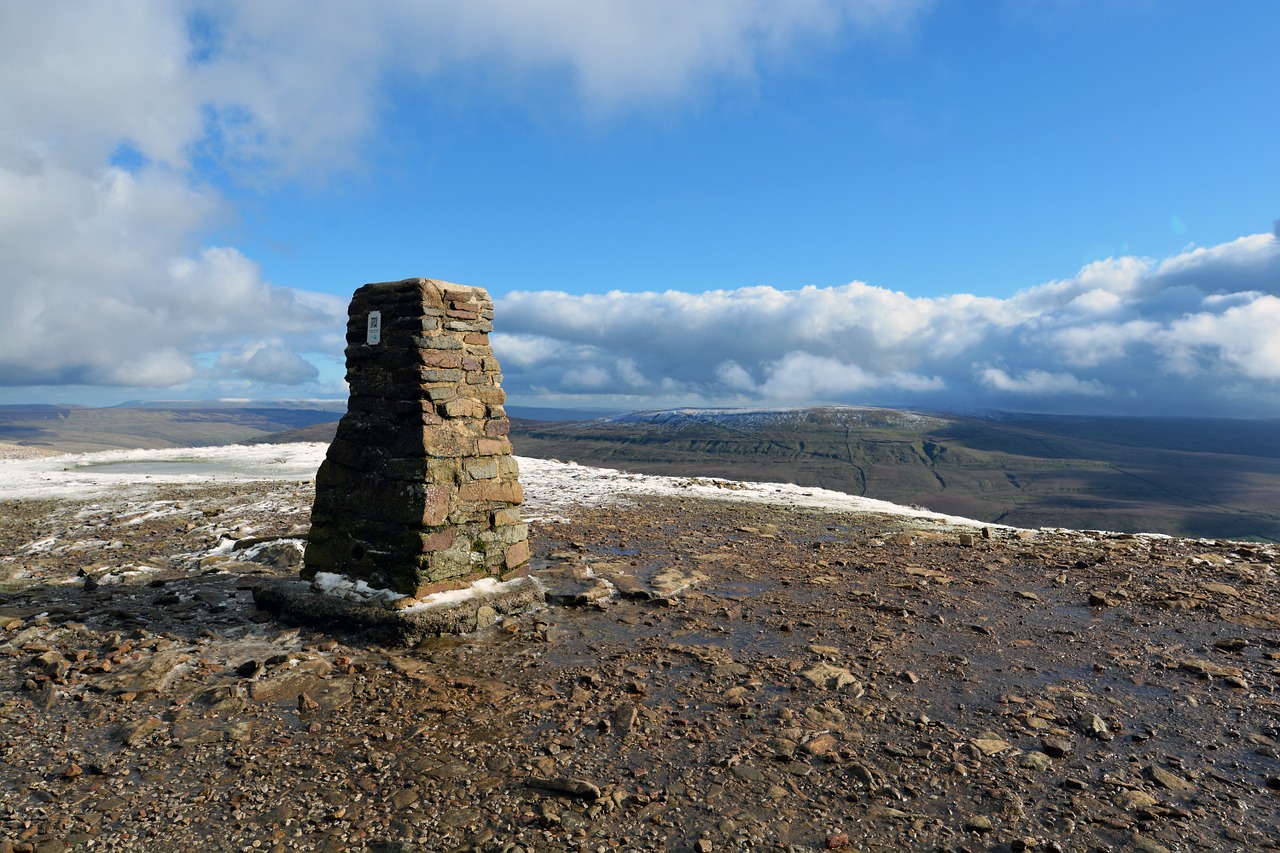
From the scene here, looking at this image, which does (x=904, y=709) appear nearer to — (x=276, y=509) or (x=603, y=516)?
(x=603, y=516)

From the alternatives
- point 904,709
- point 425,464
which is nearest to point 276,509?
point 425,464

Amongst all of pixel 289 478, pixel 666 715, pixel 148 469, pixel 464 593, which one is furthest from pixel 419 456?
pixel 148 469

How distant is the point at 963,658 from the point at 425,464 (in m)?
7.42

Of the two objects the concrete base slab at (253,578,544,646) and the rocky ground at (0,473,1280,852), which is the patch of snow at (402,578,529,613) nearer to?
the concrete base slab at (253,578,544,646)

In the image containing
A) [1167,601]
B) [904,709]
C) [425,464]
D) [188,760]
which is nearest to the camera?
[188,760]

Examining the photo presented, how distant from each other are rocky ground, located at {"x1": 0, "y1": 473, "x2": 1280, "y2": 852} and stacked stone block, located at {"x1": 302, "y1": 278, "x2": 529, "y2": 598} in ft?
3.95

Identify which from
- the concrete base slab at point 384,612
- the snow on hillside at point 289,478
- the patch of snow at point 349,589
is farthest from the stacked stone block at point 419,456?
the snow on hillside at point 289,478

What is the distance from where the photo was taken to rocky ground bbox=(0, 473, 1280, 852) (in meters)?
5.07

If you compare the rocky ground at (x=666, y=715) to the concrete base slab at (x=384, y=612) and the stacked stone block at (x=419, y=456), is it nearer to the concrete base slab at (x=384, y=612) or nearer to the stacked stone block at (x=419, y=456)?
the concrete base slab at (x=384, y=612)

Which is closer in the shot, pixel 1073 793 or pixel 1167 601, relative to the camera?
pixel 1073 793

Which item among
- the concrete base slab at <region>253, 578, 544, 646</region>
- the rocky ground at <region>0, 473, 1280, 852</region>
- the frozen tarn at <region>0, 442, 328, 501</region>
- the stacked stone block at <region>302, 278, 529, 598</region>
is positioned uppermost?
the stacked stone block at <region>302, 278, 529, 598</region>

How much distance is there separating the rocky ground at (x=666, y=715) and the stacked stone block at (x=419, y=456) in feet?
3.95

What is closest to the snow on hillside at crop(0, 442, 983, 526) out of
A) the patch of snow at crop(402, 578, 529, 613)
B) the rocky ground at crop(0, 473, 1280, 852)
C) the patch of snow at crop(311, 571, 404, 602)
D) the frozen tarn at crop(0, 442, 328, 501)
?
the frozen tarn at crop(0, 442, 328, 501)

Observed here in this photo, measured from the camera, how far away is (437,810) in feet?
17.1
